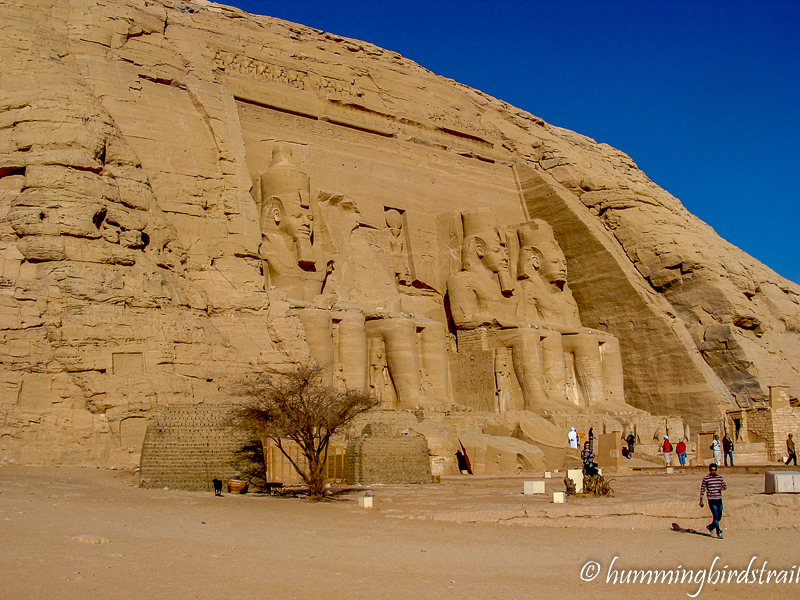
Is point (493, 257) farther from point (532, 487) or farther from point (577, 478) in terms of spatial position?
point (577, 478)

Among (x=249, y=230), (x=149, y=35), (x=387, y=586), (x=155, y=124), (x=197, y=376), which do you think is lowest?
(x=387, y=586)

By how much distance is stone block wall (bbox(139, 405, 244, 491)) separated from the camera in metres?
10.2

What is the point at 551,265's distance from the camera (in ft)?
70.8

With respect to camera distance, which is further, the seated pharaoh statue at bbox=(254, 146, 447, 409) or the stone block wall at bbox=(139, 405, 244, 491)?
the seated pharaoh statue at bbox=(254, 146, 447, 409)

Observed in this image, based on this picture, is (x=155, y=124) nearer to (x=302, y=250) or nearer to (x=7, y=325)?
(x=302, y=250)

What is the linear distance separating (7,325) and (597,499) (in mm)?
7384

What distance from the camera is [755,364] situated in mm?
19844

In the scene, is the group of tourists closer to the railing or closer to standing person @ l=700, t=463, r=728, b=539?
standing person @ l=700, t=463, r=728, b=539

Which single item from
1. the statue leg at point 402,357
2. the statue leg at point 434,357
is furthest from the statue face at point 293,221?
the statue leg at point 434,357

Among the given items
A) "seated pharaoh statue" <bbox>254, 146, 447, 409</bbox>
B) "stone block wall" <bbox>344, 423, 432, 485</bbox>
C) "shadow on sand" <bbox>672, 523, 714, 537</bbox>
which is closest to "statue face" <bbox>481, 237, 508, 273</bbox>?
"seated pharaoh statue" <bbox>254, 146, 447, 409</bbox>

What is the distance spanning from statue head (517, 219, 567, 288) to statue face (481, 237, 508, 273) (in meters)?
0.93

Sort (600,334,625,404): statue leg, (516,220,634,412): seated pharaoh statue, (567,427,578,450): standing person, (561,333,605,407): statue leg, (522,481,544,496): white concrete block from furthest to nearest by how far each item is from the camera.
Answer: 1. (600,334,625,404): statue leg
2. (561,333,605,407): statue leg
3. (516,220,634,412): seated pharaoh statue
4. (567,427,578,450): standing person
5. (522,481,544,496): white concrete block

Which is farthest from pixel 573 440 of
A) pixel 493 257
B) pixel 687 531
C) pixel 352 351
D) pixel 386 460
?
pixel 687 531

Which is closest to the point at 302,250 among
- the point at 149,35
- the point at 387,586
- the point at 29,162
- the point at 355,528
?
the point at 149,35
